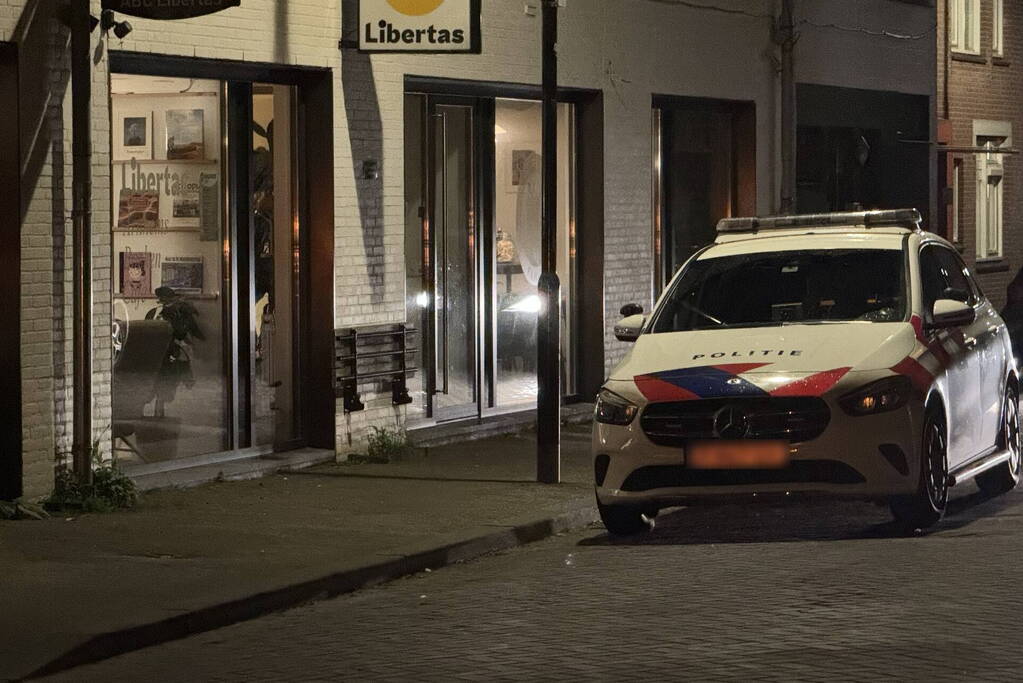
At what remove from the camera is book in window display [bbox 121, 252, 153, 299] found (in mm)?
14133

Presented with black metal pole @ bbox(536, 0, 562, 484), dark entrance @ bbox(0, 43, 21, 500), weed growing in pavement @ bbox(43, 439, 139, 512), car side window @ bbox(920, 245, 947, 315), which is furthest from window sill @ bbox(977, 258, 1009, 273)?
dark entrance @ bbox(0, 43, 21, 500)

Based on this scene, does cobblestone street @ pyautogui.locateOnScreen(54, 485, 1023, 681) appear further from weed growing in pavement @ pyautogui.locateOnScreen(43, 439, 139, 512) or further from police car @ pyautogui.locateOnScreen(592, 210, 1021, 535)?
weed growing in pavement @ pyautogui.locateOnScreen(43, 439, 139, 512)

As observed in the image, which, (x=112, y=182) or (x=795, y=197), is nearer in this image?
(x=112, y=182)

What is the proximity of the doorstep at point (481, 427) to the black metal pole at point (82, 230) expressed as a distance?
389 centimetres

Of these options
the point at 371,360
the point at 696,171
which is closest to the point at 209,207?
the point at 371,360

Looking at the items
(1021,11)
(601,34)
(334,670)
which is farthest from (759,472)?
(1021,11)

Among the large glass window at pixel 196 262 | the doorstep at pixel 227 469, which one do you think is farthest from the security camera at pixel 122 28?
the doorstep at pixel 227 469

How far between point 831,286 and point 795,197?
1015 cm

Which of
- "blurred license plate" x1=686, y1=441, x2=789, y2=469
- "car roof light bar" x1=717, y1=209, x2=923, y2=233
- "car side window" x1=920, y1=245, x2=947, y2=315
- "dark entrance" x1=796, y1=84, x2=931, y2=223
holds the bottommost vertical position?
"blurred license plate" x1=686, y1=441, x2=789, y2=469

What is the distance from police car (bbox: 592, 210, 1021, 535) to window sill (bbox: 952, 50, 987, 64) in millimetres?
16432

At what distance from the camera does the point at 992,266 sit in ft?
99.7

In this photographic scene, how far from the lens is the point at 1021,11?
31203mm

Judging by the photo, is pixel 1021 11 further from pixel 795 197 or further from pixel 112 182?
pixel 112 182

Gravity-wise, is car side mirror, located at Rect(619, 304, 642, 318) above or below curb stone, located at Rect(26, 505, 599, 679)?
above
